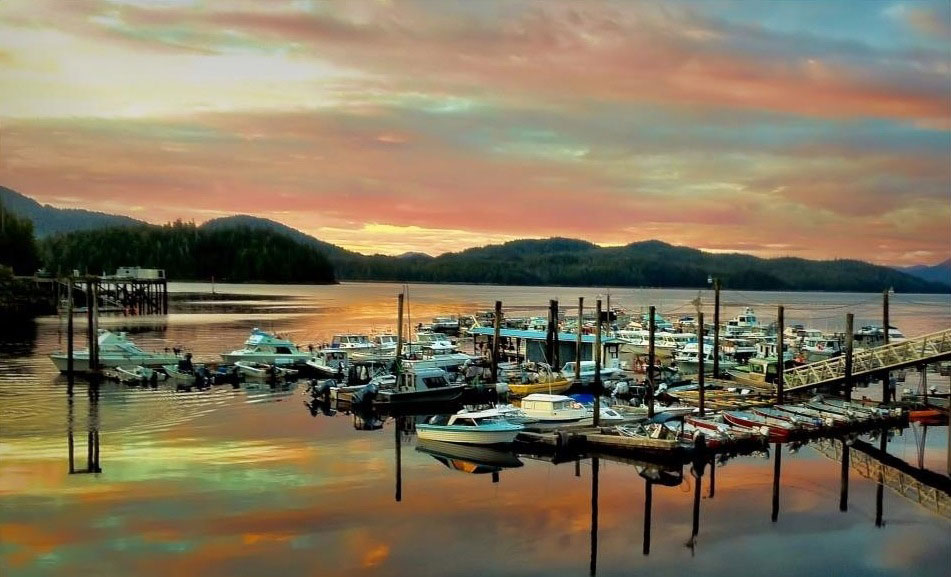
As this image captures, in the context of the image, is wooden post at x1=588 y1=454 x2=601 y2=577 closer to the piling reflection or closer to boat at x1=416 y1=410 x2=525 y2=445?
boat at x1=416 y1=410 x2=525 y2=445

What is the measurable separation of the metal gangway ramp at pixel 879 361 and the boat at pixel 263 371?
30.4m

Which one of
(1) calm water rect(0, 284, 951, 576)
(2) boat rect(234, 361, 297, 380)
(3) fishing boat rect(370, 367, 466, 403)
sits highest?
(3) fishing boat rect(370, 367, 466, 403)

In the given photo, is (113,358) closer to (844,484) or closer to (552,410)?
(552,410)

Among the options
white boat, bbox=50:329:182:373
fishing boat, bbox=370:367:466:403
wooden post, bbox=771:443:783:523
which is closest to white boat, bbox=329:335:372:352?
white boat, bbox=50:329:182:373

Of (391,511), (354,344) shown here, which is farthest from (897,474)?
(354,344)

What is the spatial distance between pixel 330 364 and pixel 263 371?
15.1ft

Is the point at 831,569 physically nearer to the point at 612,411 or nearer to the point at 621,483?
the point at 621,483

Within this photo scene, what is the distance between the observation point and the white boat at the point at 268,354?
57.1m

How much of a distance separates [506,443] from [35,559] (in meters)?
16.9

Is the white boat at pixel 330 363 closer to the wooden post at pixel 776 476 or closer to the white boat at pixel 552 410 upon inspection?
the white boat at pixel 552 410

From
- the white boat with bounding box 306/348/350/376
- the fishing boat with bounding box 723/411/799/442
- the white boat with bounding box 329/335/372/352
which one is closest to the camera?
the fishing boat with bounding box 723/411/799/442

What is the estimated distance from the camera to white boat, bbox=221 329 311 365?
57125 millimetres

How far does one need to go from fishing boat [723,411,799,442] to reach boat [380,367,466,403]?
14.3m

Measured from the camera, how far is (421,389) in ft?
137
